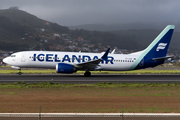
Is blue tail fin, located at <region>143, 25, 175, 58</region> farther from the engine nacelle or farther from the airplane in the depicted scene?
the engine nacelle

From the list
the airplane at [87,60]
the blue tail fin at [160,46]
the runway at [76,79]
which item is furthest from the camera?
the blue tail fin at [160,46]

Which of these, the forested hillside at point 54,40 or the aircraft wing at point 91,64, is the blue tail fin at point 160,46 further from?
the forested hillside at point 54,40

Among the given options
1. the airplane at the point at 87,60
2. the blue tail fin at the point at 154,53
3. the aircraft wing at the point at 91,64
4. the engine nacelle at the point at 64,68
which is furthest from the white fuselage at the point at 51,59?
the blue tail fin at the point at 154,53

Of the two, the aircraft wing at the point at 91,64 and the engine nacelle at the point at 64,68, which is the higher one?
the aircraft wing at the point at 91,64

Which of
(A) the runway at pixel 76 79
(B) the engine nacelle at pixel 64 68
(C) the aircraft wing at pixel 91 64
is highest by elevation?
(C) the aircraft wing at pixel 91 64

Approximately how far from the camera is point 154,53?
1419 inches

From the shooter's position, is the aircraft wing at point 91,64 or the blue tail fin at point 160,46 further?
the blue tail fin at point 160,46

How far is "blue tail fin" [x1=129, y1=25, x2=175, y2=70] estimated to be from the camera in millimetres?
35406

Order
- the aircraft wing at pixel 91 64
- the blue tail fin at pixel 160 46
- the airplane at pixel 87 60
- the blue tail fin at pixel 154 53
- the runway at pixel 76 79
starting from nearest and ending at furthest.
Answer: the runway at pixel 76 79 < the aircraft wing at pixel 91 64 < the airplane at pixel 87 60 < the blue tail fin at pixel 154 53 < the blue tail fin at pixel 160 46

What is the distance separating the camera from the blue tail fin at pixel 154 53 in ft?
116

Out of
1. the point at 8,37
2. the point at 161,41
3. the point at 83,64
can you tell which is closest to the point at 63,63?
the point at 83,64

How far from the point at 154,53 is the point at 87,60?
10967 mm

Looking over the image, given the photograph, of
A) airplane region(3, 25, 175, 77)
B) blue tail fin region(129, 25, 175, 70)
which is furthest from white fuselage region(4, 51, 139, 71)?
blue tail fin region(129, 25, 175, 70)

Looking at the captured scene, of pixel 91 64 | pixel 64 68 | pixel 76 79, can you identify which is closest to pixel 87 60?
pixel 91 64
